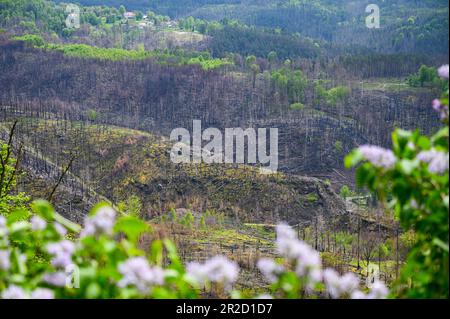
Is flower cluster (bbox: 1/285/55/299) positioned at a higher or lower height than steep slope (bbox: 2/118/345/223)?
higher

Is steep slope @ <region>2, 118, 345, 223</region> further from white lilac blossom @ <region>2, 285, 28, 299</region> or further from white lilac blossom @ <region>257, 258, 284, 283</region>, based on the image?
white lilac blossom @ <region>257, 258, 284, 283</region>

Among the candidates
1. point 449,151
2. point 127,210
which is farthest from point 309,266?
point 127,210

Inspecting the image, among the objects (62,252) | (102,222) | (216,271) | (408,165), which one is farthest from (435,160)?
(62,252)

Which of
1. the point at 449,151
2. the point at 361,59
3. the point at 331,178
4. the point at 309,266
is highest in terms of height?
the point at 449,151

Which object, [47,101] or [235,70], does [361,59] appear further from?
[47,101]

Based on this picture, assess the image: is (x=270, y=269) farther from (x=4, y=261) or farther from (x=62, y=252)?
(x=4, y=261)

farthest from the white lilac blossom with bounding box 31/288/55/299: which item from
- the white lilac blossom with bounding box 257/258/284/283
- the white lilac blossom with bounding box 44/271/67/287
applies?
the white lilac blossom with bounding box 257/258/284/283
